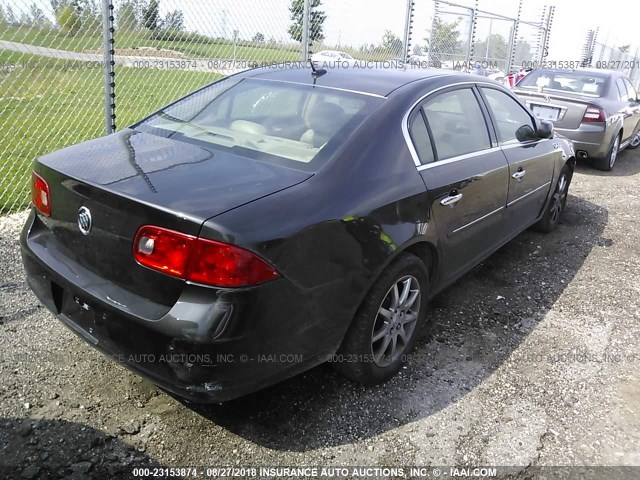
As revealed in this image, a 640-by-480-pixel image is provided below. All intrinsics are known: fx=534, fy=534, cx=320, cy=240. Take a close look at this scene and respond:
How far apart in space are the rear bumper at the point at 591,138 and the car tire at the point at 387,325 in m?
5.99

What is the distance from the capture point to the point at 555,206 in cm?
530

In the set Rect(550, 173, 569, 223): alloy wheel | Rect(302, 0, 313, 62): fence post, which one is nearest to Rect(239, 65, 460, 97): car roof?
Rect(550, 173, 569, 223): alloy wheel

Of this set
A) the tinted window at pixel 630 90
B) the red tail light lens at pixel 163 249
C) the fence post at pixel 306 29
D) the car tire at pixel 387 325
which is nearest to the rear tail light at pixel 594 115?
the tinted window at pixel 630 90

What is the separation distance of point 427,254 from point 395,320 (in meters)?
0.45

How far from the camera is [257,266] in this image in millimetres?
2023

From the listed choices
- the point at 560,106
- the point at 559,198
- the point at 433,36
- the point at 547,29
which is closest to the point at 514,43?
the point at 547,29

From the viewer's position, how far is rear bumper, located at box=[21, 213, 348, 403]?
6.59 ft

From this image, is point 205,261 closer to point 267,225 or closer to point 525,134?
point 267,225

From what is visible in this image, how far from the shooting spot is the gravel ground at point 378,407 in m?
2.38

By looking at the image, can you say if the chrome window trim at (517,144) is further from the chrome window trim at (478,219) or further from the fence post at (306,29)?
the fence post at (306,29)

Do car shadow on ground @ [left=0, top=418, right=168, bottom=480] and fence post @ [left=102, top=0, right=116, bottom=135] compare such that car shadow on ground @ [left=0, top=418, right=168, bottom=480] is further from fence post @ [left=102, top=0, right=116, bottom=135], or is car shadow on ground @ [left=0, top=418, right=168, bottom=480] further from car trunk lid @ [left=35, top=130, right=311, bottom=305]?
fence post @ [left=102, top=0, right=116, bottom=135]

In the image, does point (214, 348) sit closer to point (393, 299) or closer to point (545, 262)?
point (393, 299)

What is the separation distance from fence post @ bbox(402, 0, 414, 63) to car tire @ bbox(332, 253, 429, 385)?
799 cm

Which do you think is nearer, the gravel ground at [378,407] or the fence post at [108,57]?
the gravel ground at [378,407]
